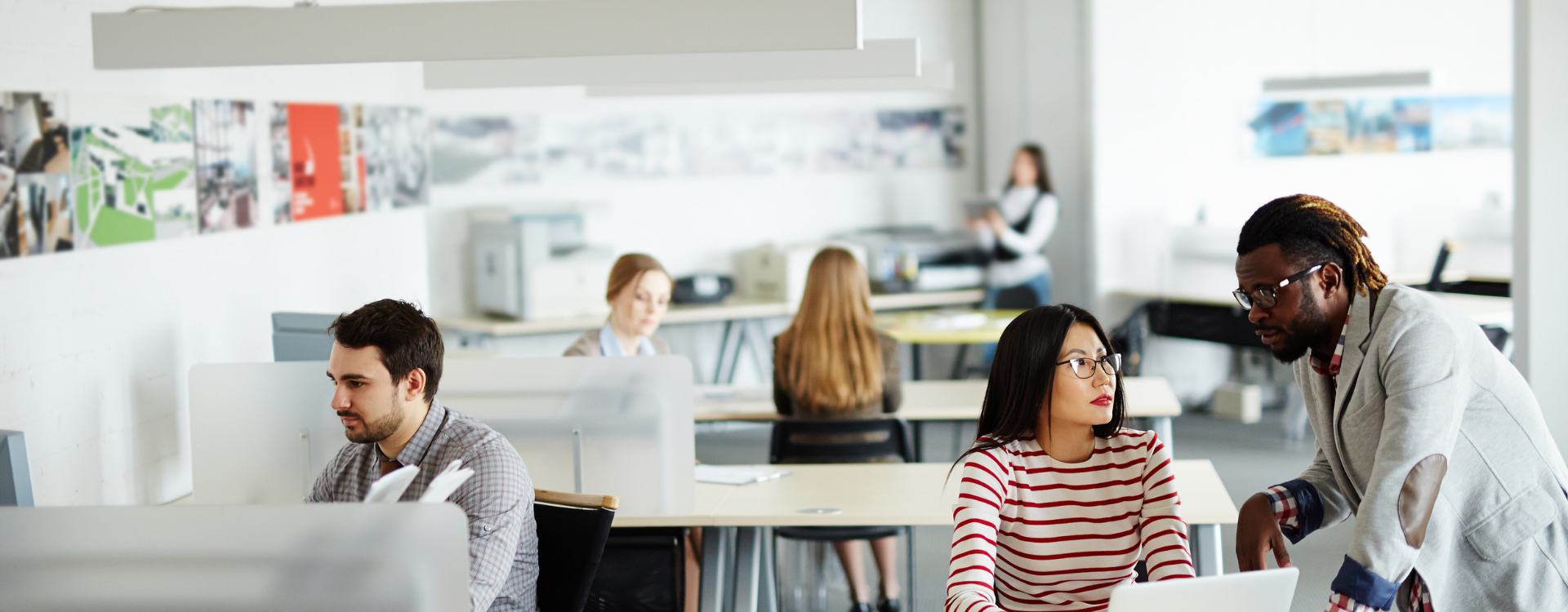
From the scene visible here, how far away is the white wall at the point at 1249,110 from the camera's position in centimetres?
689

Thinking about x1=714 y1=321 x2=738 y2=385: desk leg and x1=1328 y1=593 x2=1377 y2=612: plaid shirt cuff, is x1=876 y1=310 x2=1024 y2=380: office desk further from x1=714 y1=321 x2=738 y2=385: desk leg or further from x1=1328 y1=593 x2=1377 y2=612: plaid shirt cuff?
x1=1328 y1=593 x2=1377 y2=612: plaid shirt cuff

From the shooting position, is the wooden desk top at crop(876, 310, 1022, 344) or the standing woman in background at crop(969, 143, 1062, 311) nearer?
the wooden desk top at crop(876, 310, 1022, 344)

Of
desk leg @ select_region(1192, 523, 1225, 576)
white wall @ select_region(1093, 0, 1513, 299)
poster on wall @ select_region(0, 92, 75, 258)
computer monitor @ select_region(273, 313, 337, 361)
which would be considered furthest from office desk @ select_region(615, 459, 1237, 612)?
white wall @ select_region(1093, 0, 1513, 299)

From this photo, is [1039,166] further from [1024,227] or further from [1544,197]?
[1544,197]

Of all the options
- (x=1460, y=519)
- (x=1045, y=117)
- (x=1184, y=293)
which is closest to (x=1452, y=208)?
(x=1184, y=293)

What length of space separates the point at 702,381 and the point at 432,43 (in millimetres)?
5011

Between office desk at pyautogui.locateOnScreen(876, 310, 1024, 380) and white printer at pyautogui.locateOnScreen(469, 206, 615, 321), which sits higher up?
white printer at pyautogui.locateOnScreen(469, 206, 615, 321)

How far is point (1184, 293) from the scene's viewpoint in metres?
6.70

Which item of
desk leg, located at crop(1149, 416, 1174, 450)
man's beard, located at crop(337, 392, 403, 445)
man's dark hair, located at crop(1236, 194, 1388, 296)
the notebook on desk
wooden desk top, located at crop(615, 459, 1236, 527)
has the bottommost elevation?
desk leg, located at crop(1149, 416, 1174, 450)

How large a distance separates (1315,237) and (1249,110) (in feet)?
18.7

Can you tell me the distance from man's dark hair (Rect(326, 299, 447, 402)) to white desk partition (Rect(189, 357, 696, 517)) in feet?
2.17

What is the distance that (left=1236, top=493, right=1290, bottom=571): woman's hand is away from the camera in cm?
180

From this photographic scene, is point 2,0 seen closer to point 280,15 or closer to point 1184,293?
point 280,15

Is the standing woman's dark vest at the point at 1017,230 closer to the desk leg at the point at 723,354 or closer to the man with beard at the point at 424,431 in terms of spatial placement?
the desk leg at the point at 723,354
